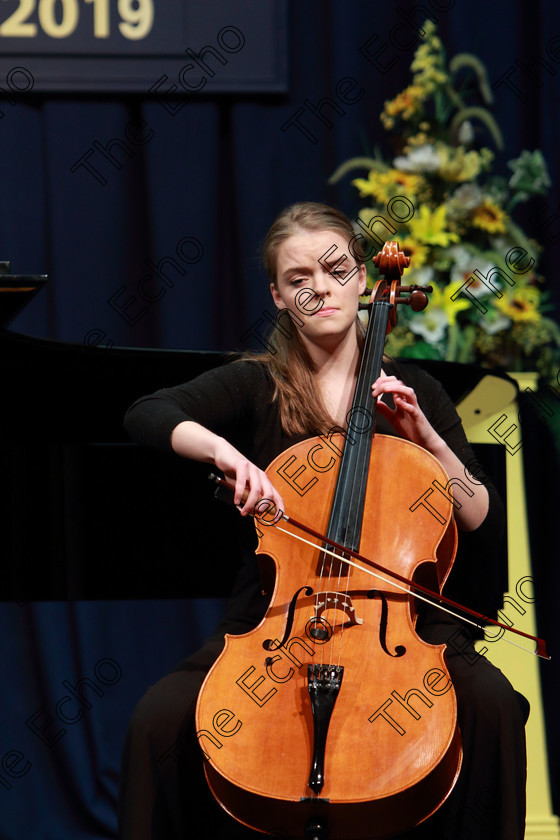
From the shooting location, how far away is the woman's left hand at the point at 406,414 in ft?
4.92

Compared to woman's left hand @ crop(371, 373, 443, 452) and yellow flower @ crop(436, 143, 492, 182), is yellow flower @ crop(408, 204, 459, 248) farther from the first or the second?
woman's left hand @ crop(371, 373, 443, 452)

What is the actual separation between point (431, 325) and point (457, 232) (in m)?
0.27

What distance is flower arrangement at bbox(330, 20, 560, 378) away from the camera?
2467mm

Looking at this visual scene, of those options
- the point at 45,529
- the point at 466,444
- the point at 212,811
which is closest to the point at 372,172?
the point at 466,444

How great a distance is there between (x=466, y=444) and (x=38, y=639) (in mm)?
1438

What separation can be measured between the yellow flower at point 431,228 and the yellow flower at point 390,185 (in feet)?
0.27

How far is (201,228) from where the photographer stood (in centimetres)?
278

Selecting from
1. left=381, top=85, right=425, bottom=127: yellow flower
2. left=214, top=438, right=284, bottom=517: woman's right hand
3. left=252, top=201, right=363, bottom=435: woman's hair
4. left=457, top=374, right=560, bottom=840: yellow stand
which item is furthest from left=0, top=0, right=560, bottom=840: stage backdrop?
left=214, top=438, right=284, bottom=517: woman's right hand

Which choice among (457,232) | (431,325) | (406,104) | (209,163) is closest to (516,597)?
(431,325)

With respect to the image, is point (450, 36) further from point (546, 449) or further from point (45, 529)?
point (45, 529)

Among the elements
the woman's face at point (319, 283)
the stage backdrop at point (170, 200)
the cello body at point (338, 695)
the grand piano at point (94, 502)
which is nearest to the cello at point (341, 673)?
the cello body at point (338, 695)

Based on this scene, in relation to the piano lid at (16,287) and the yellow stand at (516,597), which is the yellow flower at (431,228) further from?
the piano lid at (16,287)

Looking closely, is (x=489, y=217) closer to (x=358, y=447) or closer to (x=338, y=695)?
(x=358, y=447)

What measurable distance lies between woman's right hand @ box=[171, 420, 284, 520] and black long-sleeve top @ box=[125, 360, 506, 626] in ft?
0.12
